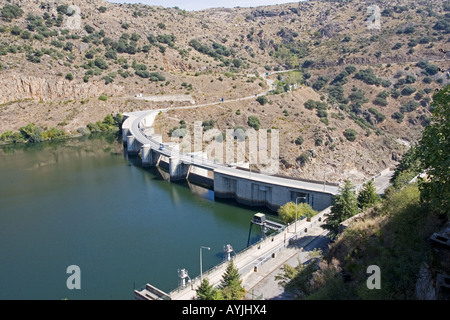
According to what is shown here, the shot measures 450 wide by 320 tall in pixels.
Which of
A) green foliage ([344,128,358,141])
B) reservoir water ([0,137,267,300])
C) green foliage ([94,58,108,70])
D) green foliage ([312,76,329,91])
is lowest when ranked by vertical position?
reservoir water ([0,137,267,300])

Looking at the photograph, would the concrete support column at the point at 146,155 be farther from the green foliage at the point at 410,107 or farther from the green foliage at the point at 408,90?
the green foliage at the point at 408,90

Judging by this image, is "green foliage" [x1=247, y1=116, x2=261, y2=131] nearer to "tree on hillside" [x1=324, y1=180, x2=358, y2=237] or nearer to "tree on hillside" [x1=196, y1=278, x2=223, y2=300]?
"tree on hillside" [x1=324, y1=180, x2=358, y2=237]

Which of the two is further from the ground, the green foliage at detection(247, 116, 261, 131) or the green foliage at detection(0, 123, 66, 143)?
the green foliage at detection(247, 116, 261, 131)

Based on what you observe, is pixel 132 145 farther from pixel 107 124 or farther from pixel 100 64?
pixel 100 64

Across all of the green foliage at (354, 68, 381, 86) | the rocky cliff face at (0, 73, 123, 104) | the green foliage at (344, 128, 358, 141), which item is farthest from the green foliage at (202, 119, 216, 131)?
the green foliage at (354, 68, 381, 86)

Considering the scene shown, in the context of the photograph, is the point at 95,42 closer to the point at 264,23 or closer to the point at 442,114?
the point at 264,23
